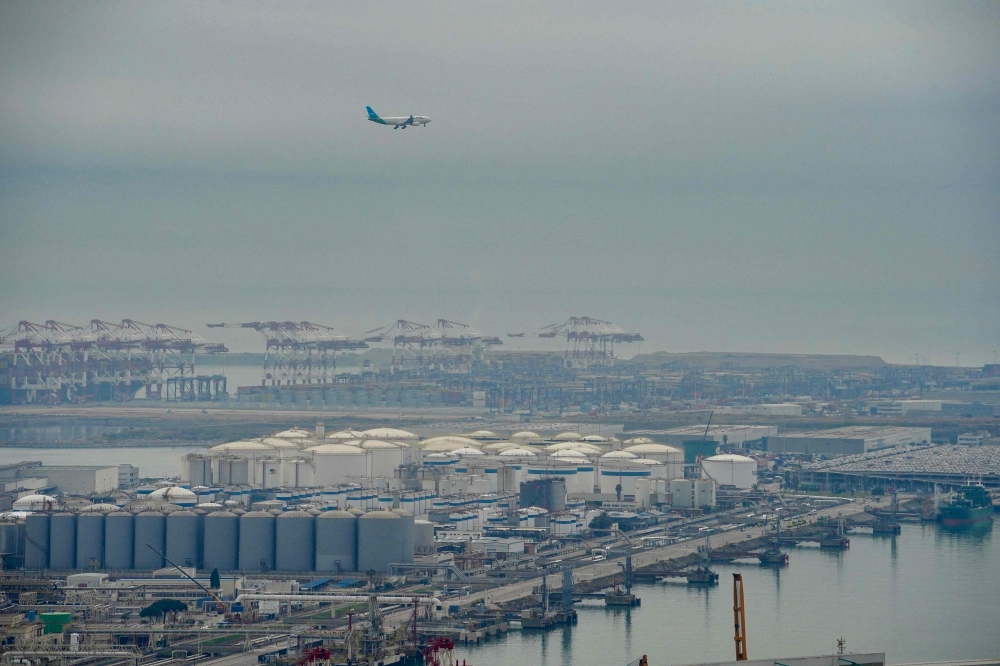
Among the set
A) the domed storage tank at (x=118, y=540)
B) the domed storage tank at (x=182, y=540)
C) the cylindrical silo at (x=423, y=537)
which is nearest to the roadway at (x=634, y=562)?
the cylindrical silo at (x=423, y=537)

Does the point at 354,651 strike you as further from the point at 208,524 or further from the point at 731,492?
the point at 731,492

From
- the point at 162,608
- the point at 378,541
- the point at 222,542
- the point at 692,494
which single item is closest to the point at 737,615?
the point at 162,608

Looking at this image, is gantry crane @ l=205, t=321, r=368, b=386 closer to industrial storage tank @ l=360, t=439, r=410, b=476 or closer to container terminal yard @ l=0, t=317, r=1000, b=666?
container terminal yard @ l=0, t=317, r=1000, b=666

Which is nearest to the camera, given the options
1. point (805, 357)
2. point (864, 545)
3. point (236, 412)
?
point (864, 545)

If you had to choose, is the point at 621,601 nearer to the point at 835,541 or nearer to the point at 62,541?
the point at 835,541

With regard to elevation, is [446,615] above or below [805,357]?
below

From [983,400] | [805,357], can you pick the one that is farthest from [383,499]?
[805,357]
